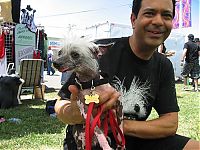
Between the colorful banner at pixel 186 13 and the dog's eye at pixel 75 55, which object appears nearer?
the dog's eye at pixel 75 55

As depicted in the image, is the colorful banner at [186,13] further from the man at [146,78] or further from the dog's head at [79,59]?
the dog's head at [79,59]

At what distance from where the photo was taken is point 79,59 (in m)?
1.68

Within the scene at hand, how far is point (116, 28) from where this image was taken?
48.5ft

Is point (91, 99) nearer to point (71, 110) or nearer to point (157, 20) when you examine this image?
point (71, 110)

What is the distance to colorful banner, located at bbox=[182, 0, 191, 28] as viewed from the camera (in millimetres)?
18625

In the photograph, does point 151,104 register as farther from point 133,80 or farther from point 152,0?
point 152,0

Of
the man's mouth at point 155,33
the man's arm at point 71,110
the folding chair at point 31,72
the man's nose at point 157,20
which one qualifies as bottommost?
the folding chair at point 31,72

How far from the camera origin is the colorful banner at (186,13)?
18625 mm

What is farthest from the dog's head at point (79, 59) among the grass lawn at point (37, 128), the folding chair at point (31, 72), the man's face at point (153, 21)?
the folding chair at point (31, 72)

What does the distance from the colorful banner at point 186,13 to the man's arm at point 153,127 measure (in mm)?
17529

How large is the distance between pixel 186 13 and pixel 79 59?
18.0m

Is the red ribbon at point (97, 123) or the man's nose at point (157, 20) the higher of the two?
the man's nose at point (157, 20)

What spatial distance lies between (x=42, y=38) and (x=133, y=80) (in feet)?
29.2

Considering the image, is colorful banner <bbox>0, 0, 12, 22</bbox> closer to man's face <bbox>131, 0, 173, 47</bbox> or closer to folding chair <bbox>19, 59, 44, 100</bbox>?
folding chair <bbox>19, 59, 44, 100</bbox>
